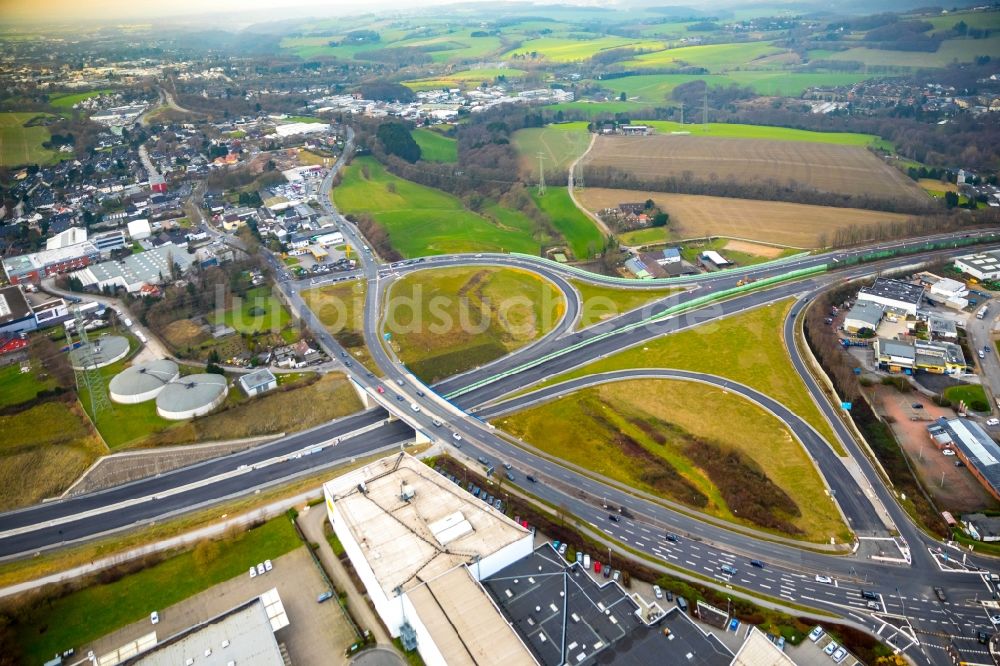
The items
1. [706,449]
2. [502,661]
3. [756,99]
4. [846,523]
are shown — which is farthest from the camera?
[756,99]

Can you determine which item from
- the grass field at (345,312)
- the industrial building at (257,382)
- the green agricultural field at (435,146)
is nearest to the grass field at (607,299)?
the grass field at (345,312)

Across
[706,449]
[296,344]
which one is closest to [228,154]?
[296,344]

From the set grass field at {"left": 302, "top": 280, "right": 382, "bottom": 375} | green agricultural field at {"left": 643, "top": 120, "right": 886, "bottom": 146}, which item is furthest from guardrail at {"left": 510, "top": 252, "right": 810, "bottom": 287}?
green agricultural field at {"left": 643, "top": 120, "right": 886, "bottom": 146}

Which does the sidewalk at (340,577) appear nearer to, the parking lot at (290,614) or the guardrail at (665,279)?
the parking lot at (290,614)

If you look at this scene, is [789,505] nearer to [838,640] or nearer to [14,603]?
[838,640]

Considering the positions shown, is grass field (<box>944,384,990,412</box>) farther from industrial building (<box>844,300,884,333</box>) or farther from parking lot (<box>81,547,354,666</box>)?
parking lot (<box>81,547,354,666</box>)

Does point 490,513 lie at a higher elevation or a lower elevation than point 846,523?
higher

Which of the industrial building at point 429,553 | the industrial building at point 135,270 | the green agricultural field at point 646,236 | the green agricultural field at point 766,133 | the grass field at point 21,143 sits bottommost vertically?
the industrial building at point 429,553
